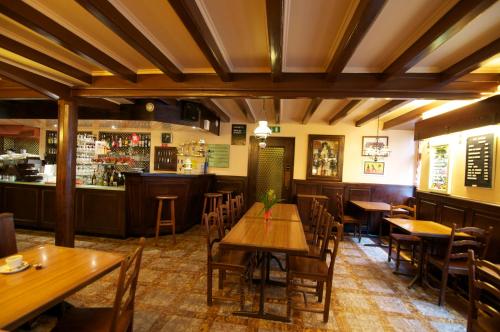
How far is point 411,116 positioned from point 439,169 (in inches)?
44.8

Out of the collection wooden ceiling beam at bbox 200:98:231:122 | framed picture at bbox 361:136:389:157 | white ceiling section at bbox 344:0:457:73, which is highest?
white ceiling section at bbox 344:0:457:73

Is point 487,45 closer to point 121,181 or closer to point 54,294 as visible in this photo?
point 54,294

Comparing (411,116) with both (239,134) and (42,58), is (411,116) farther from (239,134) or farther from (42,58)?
(42,58)

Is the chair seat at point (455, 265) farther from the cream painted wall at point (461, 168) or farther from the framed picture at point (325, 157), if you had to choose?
the framed picture at point (325, 157)

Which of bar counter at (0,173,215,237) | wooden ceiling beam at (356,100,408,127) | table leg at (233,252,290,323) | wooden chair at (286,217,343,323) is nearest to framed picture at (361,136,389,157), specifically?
wooden ceiling beam at (356,100,408,127)

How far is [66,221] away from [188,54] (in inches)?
121

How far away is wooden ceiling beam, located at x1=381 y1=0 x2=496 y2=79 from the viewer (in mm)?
1624

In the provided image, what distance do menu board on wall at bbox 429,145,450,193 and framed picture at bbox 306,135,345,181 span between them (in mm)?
2070

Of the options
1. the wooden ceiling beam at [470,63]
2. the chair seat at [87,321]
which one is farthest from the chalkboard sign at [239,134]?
the chair seat at [87,321]

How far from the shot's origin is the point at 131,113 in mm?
4746

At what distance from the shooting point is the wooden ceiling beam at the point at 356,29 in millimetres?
1643

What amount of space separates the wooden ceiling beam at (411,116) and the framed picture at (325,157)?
3.61 feet

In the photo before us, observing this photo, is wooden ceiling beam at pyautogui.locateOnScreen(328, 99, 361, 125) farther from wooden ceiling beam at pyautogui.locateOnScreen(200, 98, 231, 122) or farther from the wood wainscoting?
wooden ceiling beam at pyautogui.locateOnScreen(200, 98, 231, 122)

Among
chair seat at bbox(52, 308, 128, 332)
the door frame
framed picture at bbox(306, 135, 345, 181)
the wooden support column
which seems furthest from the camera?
the door frame
